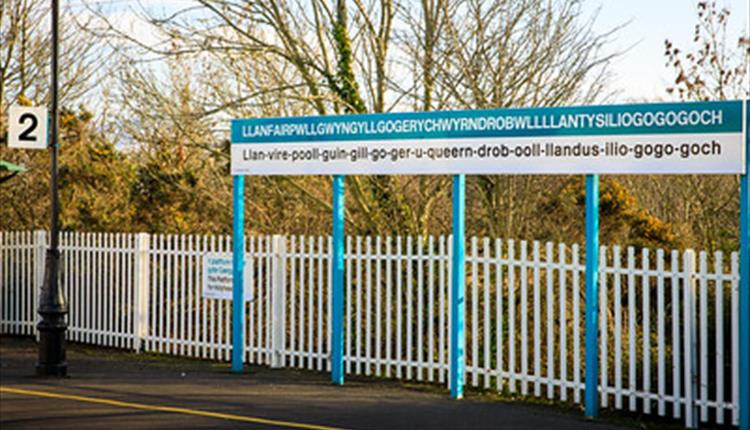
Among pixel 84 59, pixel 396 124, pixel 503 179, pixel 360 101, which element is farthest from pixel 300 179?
pixel 84 59

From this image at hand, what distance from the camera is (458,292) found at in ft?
42.6

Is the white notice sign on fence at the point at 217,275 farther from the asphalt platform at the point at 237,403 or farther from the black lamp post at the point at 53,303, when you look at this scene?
the black lamp post at the point at 53,303

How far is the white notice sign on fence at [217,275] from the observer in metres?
15.6

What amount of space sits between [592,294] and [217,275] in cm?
567

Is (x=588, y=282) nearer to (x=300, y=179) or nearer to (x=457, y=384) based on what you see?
(x=457, y=384)

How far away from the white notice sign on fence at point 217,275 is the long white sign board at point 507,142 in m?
1.51

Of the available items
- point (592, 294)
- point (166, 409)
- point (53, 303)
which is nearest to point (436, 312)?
point (592, 294)

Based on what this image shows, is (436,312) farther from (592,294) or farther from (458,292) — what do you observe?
(592,294)

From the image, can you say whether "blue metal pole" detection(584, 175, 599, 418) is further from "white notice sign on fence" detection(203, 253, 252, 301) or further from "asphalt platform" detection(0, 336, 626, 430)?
"white notice sign on fence" detection(203, 253, 252, 301)

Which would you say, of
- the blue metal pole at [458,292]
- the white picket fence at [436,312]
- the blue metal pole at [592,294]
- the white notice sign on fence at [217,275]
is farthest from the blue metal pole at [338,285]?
the blue metal pole at [592,294]

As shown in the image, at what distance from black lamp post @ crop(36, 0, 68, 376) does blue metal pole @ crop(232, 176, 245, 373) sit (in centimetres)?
200

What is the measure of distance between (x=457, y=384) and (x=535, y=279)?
139cm

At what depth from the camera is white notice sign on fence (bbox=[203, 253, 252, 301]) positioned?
15648mm

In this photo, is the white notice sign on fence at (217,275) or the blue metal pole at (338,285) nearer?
the blue metal pole at (338,285)
